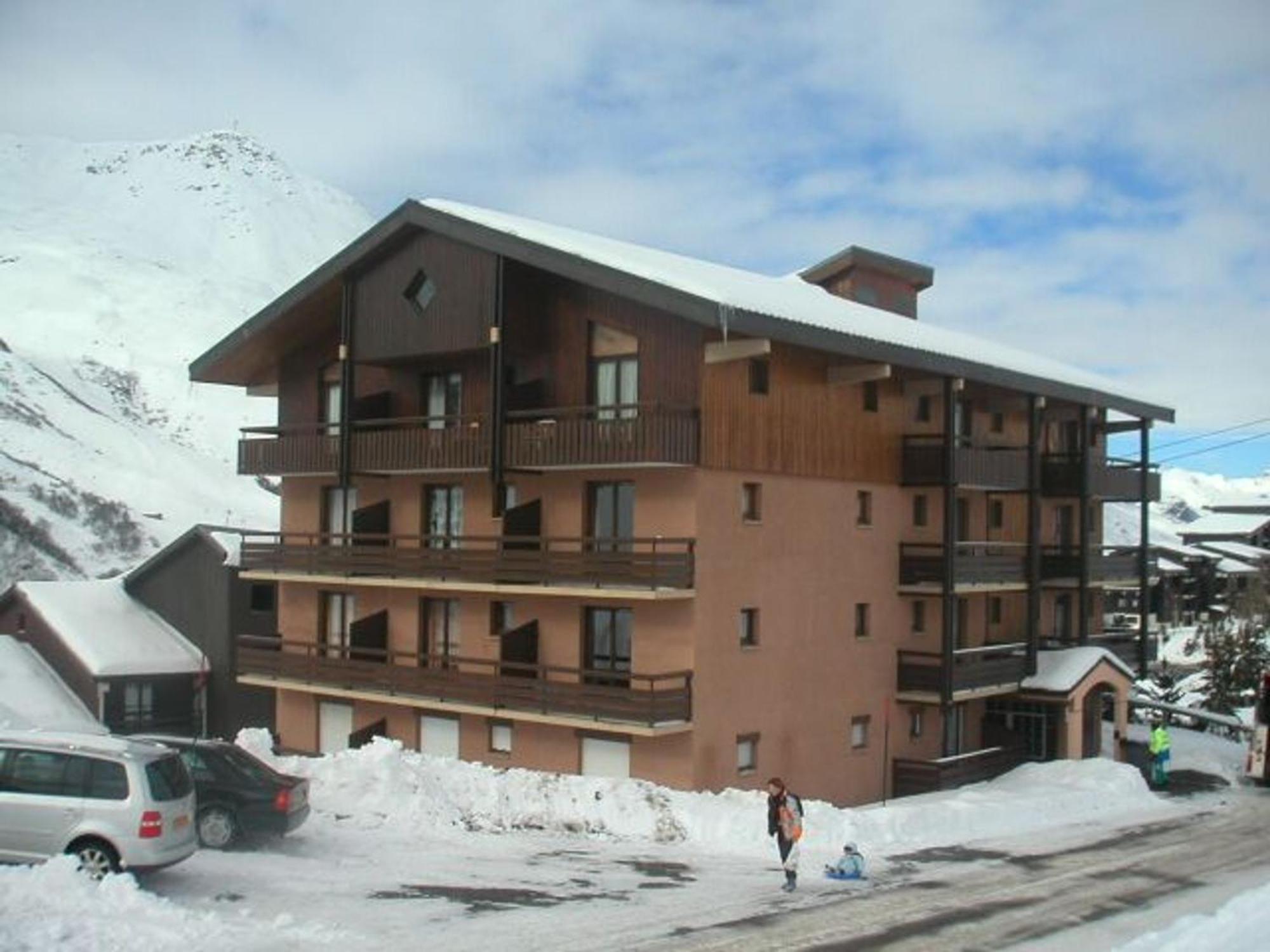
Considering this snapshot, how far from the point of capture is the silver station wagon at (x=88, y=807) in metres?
17.7

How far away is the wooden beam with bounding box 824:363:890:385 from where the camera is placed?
3212 cm

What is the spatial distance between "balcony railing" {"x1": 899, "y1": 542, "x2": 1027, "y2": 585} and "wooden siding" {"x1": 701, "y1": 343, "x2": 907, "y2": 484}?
2.02 m

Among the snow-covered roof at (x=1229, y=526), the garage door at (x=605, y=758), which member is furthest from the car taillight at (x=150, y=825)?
the snow-covered roof at (x=1229, y=526)

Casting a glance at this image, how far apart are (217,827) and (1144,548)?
103ft

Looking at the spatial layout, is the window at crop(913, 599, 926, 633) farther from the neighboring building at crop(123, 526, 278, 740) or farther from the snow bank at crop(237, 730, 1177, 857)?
the neighboring building at crop(123, 526, 278, 740)

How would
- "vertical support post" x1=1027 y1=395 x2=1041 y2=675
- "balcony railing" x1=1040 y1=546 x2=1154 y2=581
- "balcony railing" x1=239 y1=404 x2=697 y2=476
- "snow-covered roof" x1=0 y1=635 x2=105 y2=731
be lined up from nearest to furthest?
"balcony railing" x1=239 y1=404 x2=697 y2=476 < "vertical support post" x1=1027 y1=395 x2=1041 y2=675 < "balcony railing" x1=1040 y1=546 x2=1154 y2=581 < "snow-covered roof" x1=0 y1=635 x2=105 y2=731

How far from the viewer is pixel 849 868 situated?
22.5 metres

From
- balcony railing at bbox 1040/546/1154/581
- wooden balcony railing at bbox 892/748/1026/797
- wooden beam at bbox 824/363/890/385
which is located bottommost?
wooden balcony railing at bbox 892/748/1026/797

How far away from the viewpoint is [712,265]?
39781 millimetres

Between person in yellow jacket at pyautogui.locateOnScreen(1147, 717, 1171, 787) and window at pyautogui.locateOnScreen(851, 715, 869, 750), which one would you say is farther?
person in yellow jacket at pyautogui.locateOnScreen(1147, 717, 1171, 787)

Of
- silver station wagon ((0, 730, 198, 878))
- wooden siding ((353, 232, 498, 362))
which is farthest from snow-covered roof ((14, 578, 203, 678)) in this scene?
silver station wagon ((0, 730, 198, 878))

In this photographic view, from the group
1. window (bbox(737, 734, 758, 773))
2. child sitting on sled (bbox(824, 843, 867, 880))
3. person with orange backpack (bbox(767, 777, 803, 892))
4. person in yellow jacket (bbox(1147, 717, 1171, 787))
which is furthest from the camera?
person in yellow jacket (bbox(1147, 717, 1171, 787))

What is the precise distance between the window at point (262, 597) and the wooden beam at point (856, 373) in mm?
23290

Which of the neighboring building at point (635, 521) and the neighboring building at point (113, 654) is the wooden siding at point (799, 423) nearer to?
the neighboring building at point (635, 521)
